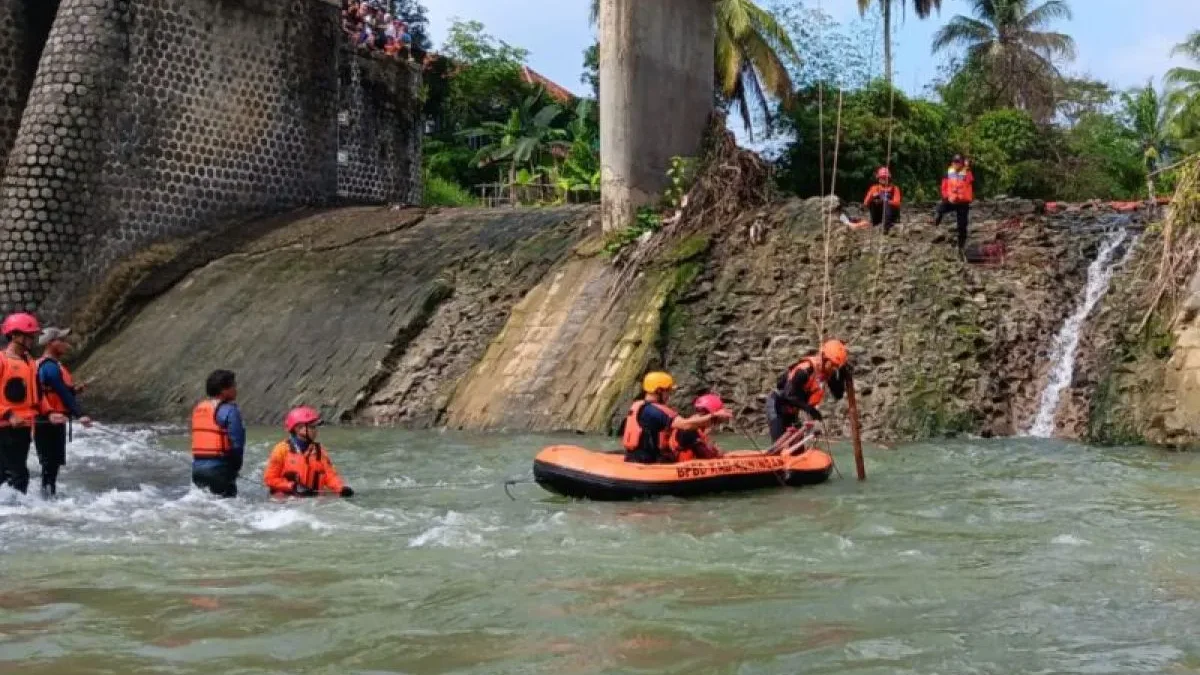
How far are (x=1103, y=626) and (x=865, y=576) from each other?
162 cm

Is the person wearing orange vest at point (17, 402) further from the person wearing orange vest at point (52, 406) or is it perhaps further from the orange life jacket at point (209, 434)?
the orange life jacket at point (209, 434)

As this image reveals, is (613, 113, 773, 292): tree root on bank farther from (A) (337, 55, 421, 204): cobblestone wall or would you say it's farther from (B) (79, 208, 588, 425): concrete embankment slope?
(A) (337, 55, 421, 204): cobblestone wall

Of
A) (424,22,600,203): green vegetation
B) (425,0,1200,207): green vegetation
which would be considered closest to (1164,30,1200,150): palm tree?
(425,0,1200,207): green vegetation

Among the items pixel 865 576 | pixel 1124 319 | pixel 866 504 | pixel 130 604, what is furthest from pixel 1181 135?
pixel 130 604

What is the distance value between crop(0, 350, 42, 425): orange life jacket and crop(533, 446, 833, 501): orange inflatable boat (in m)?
4.34

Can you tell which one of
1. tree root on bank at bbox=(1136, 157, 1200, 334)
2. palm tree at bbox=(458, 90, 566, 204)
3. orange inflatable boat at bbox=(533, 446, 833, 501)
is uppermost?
palm tree at bbox=(458, 90, 566, 204)

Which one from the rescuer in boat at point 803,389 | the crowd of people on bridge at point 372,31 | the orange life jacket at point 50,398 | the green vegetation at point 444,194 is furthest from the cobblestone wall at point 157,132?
the rescuer in boat at point 803,389

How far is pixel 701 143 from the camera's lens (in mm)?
21188

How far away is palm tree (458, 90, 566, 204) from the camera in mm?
41250

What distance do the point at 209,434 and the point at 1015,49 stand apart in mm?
40013

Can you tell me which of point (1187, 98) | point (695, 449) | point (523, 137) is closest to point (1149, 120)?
point (1187, 98)

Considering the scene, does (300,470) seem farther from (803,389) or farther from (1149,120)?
(1149,120)

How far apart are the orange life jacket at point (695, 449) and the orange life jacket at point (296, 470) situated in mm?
2975

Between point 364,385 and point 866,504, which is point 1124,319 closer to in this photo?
point 866,504
